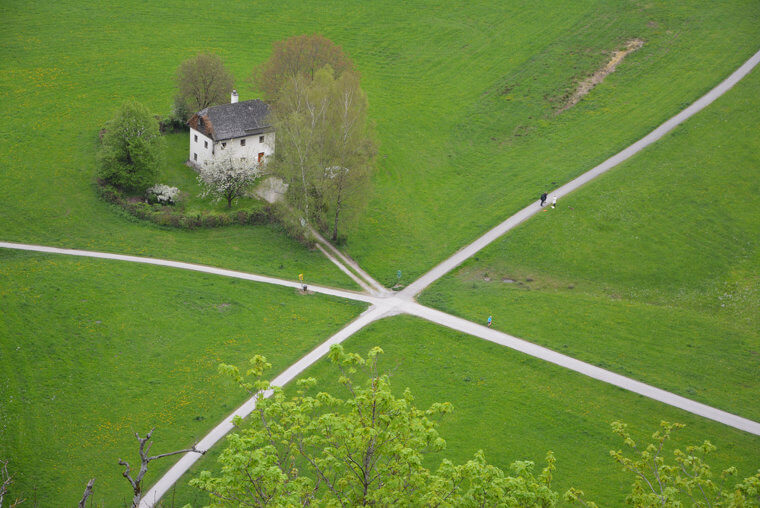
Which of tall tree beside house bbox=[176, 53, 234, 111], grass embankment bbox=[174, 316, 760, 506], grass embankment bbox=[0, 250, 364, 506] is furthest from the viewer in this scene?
tall tree beside house bbox=[176, 53, 234, 111]

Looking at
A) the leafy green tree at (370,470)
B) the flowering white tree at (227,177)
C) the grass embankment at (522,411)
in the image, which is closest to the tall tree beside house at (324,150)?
the flowering white tree at (227,177)

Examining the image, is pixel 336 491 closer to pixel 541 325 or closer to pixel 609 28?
pixel 541 325

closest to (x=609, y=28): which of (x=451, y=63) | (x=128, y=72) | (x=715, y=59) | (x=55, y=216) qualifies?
(x=715, y=59)

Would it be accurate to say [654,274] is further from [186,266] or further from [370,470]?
[186,266]

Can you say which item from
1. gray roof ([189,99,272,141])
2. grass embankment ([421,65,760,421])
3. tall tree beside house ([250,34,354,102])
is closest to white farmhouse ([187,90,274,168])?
gray roof ([189,99,272,141])

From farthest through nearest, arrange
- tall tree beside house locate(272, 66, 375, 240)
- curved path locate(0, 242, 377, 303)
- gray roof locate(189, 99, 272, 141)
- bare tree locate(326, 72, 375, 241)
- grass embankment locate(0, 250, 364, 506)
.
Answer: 1. gray roof locate(189, 99, 272, 141)
2. bare tree locate(326, 72, 375, 241)
3. tall tree beside house locate(272, 66, 375, 240)
4. curved path locate(0, 242, 377, 303)
5. grass embankment locate(0, 250, 364, 506)

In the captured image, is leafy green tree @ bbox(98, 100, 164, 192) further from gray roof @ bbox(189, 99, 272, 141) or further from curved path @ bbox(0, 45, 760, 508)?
curved path @ bbox(0, 45, 760, 508)

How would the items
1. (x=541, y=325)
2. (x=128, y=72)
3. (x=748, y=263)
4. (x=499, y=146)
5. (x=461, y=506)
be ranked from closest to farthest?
(x=461, y=506), (x=541, y=325), (x=748, y=263), (x=499, y=146), (x=128, y=72)
